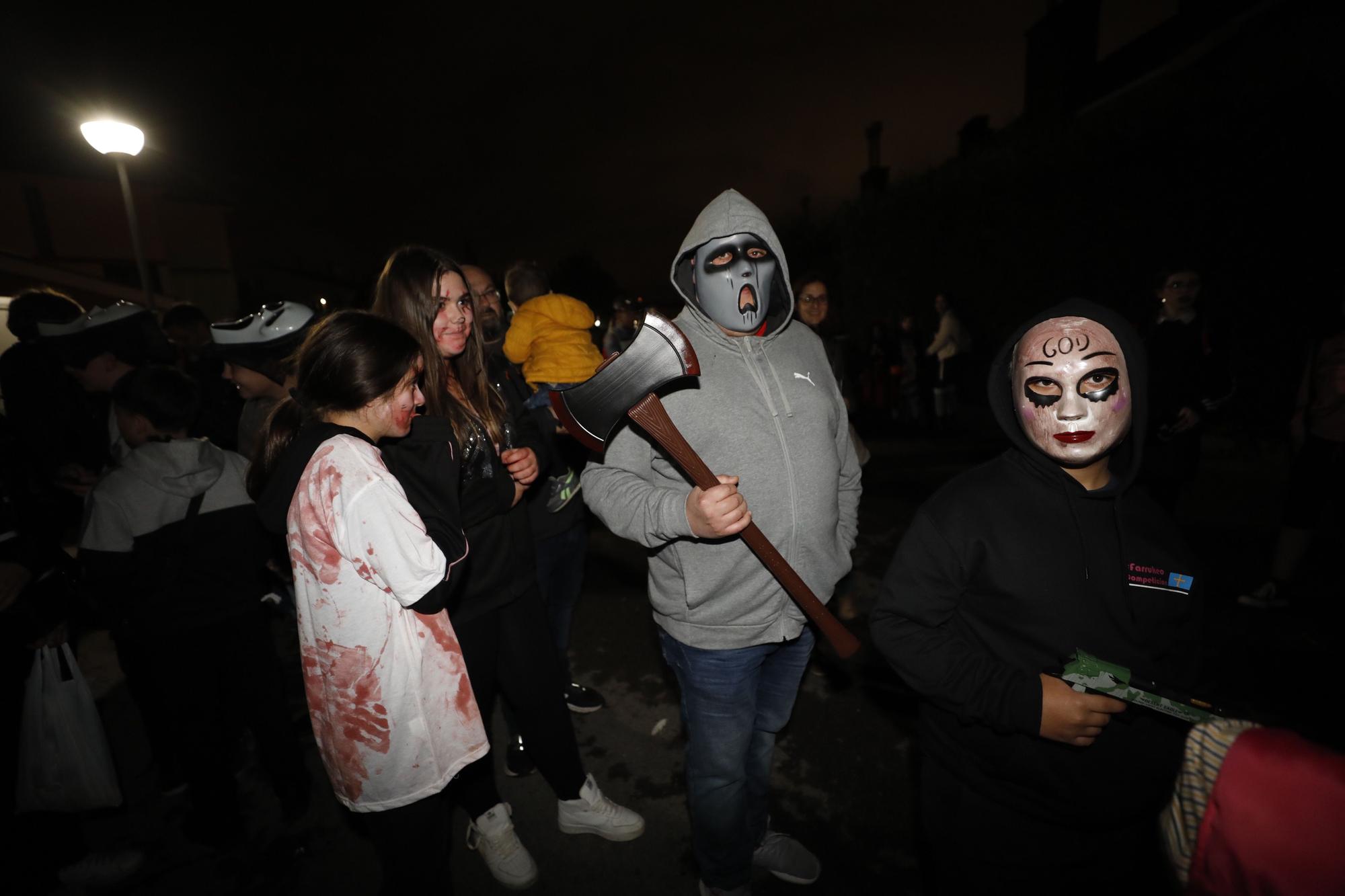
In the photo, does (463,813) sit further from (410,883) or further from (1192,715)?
(1192,715)

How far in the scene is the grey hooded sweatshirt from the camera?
73.2 inches

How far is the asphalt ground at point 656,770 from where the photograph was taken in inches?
97.3

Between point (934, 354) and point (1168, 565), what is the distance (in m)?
9.76

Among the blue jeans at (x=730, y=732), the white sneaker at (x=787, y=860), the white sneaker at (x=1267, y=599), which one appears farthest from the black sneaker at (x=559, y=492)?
the white sneaker at (x=1267, y=599)

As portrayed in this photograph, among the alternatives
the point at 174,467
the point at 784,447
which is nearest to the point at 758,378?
the point at 784,447

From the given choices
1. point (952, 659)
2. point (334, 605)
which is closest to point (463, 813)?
point (334, 605)

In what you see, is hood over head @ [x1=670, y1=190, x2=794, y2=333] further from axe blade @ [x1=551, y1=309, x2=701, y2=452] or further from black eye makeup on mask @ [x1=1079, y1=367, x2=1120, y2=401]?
black eye makeup on mask @ [x1=1079, y1=367, x2=1120, y2=401]

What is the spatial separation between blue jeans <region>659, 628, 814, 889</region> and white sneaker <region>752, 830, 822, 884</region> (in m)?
0.21

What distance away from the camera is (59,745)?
2.36m

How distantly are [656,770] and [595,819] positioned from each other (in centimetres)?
49

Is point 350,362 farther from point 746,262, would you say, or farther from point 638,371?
point 746,262

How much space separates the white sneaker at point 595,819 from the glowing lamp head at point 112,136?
9288 mm

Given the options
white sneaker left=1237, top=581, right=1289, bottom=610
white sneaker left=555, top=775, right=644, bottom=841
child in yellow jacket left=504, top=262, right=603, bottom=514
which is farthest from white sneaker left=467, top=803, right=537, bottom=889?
white sneaker left=1237, top=581, right=1289, bottom=610

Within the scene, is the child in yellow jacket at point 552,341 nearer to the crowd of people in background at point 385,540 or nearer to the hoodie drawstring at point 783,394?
the crowd of people in background at point 385,540
